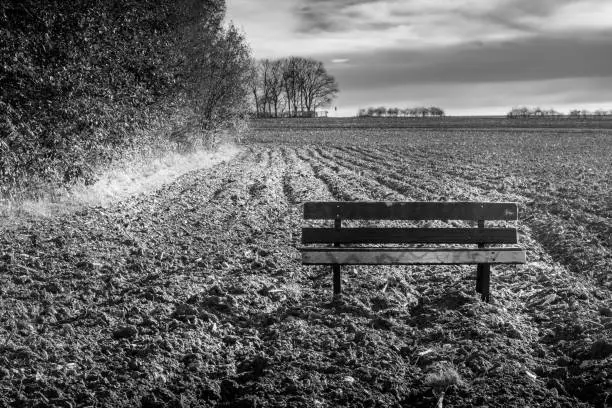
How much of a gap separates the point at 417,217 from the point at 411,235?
0.23m

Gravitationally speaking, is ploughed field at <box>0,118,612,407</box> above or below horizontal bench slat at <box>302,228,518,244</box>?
below

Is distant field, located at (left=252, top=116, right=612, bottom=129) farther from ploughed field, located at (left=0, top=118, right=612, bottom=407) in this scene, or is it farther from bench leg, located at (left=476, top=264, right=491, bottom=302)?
bench leg, located at (left=476, top=264, right=491, bottom=302)

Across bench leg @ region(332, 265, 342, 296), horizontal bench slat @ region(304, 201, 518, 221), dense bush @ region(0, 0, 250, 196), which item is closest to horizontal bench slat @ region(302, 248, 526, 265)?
bench leg @ region(332, 265, 342, 296)

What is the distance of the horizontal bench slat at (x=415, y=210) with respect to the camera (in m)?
7.04

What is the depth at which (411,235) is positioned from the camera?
7.07m

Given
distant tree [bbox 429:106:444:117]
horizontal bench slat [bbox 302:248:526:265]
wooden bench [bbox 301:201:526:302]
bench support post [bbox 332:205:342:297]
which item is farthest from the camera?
distant tree [bbox 429:106:444:117]

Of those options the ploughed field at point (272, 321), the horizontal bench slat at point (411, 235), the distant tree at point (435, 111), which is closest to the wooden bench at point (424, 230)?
the horizontal bench slat at point (411, 235)

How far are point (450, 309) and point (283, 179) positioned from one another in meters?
13.2

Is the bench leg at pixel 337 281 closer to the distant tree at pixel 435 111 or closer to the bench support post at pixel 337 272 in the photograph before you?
the bench support post at pixel 337 272

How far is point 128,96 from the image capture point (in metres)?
15.1

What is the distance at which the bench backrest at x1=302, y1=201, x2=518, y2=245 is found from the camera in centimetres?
703

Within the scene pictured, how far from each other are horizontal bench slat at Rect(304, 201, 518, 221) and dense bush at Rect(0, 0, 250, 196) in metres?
7.02

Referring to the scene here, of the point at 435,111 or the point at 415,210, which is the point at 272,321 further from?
the point at 435,111

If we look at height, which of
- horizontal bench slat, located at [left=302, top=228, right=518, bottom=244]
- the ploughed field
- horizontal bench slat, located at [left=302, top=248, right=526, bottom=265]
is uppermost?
horizontal bench slat, located at [left=302, top=228, right=518, bottom=244]
